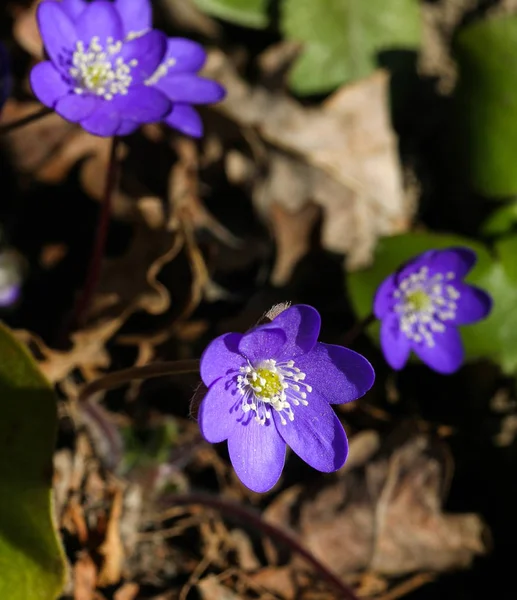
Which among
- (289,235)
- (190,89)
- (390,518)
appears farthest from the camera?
(289,235)

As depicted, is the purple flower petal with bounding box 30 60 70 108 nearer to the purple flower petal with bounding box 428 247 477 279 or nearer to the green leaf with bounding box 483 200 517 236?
the purple flower petal with bounding box 428 247 477 279

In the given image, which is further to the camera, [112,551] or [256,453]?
[112,551]

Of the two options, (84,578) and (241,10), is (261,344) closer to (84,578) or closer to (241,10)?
(84,578)

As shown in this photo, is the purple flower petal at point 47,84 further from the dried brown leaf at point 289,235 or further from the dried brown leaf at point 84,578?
the dried brown leaf at point 84,578

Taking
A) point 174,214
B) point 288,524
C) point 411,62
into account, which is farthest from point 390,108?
point 288,524

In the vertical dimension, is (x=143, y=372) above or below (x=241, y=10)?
below

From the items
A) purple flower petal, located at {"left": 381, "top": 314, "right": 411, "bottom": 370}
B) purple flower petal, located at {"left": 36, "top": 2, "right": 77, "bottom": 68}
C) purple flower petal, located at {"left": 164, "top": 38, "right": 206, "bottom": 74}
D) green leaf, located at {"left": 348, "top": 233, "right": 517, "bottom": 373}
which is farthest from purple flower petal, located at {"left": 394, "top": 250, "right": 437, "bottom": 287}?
purple flower petal, located at {"left": 36, "top": 2, "right": 77, "bottom": 68}

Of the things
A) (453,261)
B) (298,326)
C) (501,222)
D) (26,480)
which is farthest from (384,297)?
(26,480)

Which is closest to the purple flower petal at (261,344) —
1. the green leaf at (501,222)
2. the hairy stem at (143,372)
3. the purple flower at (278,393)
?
the purple flower at (278,393)
